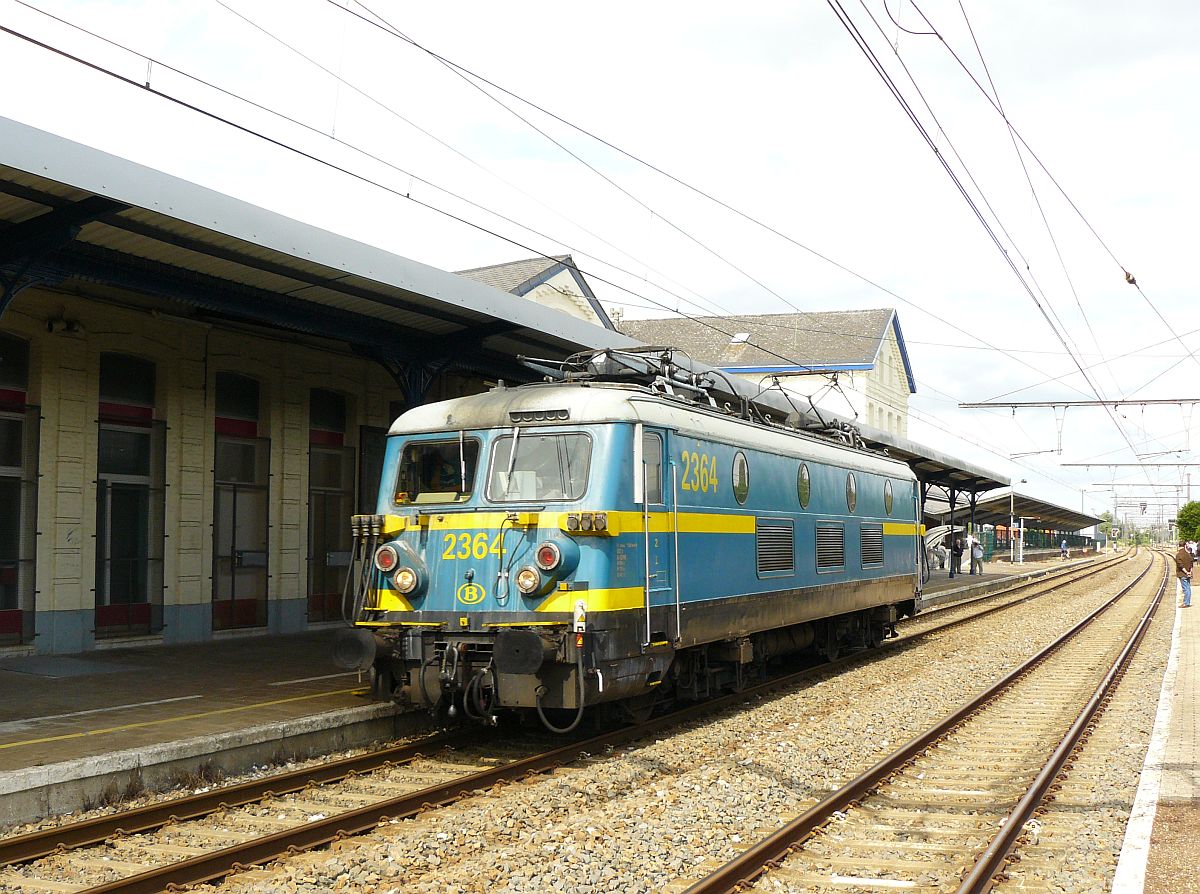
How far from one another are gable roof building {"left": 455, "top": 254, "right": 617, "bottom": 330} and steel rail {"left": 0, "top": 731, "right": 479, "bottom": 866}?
18.4 metres

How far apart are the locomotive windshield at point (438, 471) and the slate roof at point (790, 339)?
40851 mm

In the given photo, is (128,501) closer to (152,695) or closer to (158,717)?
(152,695)

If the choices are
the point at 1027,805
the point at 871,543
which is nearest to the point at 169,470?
the point at 871,543

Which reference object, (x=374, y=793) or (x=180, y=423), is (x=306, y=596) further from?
(x=374, y=793)

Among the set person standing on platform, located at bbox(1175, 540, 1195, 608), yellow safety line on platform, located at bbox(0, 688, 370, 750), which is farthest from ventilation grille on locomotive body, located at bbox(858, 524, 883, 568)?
person standing on platform, located at bbox(1175, 540, 1195, 608)

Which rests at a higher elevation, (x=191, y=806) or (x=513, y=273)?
(x=513, y=273)

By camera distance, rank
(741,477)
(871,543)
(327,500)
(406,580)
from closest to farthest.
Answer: (406,580) < (741,477) < (871,543) < (327,500)

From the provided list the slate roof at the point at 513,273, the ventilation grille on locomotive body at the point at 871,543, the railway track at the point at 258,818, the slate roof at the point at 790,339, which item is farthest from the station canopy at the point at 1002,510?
the railway track at the point at 258,818

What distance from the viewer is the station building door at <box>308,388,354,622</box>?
1816 centimetres

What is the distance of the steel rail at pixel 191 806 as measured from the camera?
6930 millimetres

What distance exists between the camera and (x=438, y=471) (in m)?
10.7

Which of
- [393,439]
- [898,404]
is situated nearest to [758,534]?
[393,439]

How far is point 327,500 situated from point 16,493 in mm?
5463

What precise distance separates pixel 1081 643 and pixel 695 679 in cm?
1206
